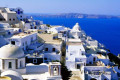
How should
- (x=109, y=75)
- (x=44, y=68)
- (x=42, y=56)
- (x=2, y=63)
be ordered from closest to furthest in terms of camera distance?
1. (x=2, y=63)
2. (x=44, y=68)
3. (x=109, y=75)
4. (x=42, y=56)

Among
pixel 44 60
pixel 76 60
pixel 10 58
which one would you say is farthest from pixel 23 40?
pixel 10 58

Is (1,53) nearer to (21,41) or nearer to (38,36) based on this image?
(21,41)

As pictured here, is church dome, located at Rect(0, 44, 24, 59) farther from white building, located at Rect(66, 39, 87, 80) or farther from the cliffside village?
white building, located at Rect(66, 39, 87, 80)

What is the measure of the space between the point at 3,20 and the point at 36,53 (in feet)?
50.7

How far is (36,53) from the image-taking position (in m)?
26.6

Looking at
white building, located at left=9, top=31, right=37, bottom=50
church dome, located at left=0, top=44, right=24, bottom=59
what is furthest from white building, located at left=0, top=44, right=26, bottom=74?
white building, located at left=9, top=31, right=37, bottom=50

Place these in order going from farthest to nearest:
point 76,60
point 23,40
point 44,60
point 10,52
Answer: point 23,40, point 76,60, point 44,60, point 10,52

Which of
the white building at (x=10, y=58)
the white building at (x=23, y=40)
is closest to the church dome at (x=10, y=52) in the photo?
the white building at (x=10, y=58)

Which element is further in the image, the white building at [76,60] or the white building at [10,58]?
the white building at [76,60]

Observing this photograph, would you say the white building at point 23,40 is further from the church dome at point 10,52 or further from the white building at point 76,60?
the church dome at point 10,52

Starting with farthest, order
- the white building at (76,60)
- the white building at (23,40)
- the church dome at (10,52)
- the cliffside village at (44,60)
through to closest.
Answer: the white building at (23,40), the white building at (76,60), the church dome at (10,52), the cliffside village at (44,60)

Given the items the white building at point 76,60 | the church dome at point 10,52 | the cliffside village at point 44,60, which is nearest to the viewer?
the cliffside village at point 44,60

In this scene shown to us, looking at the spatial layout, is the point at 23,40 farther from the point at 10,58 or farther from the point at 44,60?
the point at 10,58

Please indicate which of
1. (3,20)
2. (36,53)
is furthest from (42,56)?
(3,20)
